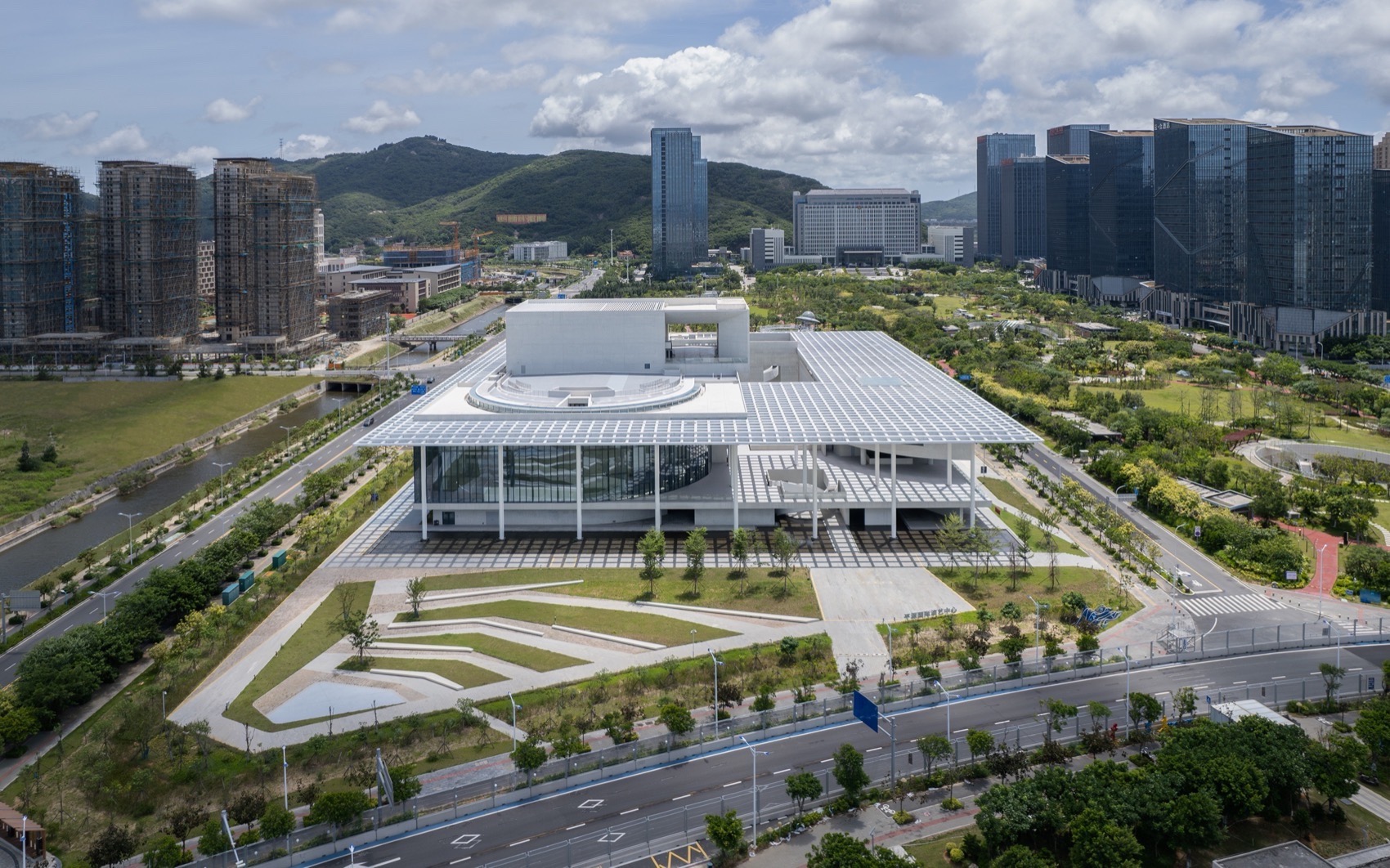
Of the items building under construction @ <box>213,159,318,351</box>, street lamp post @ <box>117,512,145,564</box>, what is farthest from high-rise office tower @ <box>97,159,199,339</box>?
street lamp post @ <box>117,512,145,564</box>

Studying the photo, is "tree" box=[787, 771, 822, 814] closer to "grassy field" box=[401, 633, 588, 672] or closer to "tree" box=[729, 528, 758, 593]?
"grassy field" box=[401, 633, 588, 672]

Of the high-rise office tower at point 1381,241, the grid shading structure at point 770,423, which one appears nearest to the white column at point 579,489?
the grid shading structure at point 770,423

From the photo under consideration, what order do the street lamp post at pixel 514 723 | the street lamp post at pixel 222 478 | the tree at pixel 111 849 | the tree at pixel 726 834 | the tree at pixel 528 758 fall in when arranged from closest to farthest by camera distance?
the tree at pixel 726 834
the tree at pixel 111 849
the tree at pixel 528 758
the street lamp post at pixel 514 723
the street lamp post at pixel 222 478

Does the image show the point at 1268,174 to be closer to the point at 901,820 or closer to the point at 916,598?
the point at 916,598

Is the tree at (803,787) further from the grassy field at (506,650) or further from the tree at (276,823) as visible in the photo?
the tree at (276,823)

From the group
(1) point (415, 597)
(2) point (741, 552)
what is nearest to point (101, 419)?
(1) point (415, 597)

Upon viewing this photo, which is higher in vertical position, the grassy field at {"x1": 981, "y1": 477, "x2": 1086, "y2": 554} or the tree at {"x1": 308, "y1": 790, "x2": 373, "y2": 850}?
the grassy field at {"x1": 981, "y1": 477, "x2": 1086, "y2": 554}
